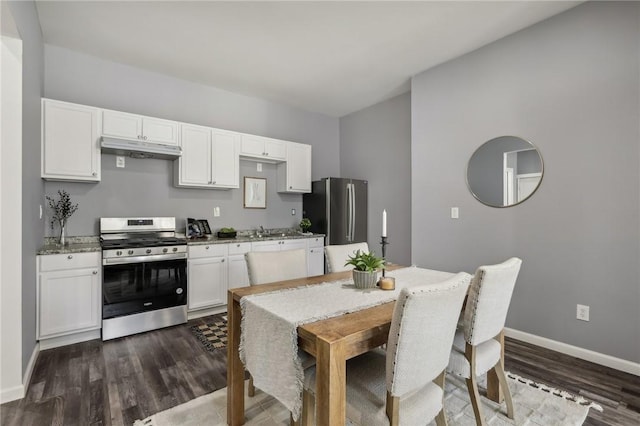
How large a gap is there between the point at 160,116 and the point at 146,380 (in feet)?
9.62

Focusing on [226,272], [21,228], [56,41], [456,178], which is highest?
[56,41]

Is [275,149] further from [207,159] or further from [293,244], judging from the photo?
[293,244]

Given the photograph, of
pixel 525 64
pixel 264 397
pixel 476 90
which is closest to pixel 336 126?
pixel 476 90

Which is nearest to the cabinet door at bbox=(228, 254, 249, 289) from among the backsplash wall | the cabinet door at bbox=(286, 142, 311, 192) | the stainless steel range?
the stainless steel range

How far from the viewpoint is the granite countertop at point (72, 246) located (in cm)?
269

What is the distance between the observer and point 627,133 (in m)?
2.34

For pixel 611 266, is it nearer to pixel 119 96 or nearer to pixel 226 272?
pixel 226 272

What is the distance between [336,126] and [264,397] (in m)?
4.57

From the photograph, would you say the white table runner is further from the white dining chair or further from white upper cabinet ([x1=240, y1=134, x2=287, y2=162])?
white upper cabinet ([x1=240, y1=134, x2=287, y2=162])

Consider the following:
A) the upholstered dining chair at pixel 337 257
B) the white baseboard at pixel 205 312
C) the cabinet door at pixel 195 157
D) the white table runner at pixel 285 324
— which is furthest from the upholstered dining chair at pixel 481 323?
the cabinet door at pixel 195 157

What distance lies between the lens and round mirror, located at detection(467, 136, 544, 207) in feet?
9.27

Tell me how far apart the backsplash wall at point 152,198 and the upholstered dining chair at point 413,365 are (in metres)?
3.23

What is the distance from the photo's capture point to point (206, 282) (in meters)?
3.49

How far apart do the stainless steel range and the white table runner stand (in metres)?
1.91
